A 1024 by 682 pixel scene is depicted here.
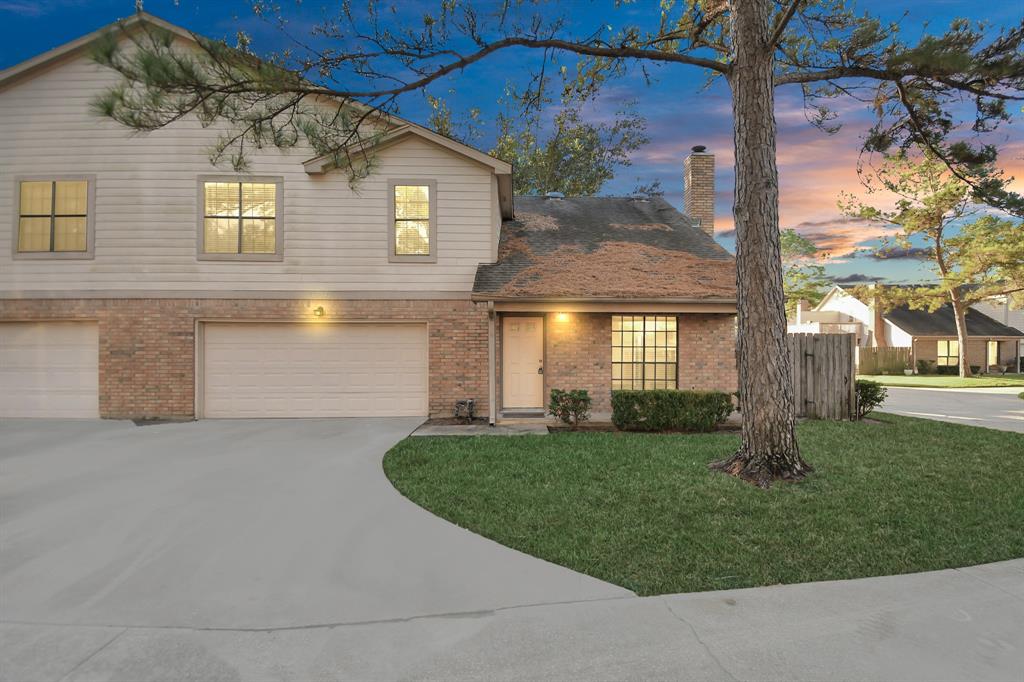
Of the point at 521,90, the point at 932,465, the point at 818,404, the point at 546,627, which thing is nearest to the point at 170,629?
the point at 546,627

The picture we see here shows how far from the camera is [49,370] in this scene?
36.1 ft

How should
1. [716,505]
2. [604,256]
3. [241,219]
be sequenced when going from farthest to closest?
[604,256] → [241,219] → [716,505]

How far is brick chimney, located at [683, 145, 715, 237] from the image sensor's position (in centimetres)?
1652

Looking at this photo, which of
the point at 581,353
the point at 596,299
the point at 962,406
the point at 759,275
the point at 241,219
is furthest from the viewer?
the point at 962,406

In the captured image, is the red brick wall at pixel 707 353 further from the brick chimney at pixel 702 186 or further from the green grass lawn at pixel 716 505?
the brick chimney at pixel 702 186

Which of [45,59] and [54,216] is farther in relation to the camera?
[54,216]

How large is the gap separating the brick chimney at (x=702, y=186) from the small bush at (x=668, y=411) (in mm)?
8750

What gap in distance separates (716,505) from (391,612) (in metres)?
3.58

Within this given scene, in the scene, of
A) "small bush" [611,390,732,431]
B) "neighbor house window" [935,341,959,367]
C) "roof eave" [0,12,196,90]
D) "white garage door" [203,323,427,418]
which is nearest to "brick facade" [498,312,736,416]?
"small bush" [611,390,732,431]

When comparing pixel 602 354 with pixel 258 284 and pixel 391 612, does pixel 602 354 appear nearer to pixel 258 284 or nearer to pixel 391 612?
pixel 258 284

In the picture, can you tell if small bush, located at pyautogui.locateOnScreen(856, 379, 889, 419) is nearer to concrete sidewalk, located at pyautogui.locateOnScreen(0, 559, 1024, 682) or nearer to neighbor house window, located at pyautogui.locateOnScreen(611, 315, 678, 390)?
neighbor house window, located at pyautogui.locateOnScreen(611, 315, 678, 390)

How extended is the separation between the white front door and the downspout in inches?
24.9

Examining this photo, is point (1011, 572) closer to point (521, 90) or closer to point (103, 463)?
point (521, 90)

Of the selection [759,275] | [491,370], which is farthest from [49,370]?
[759,275]
